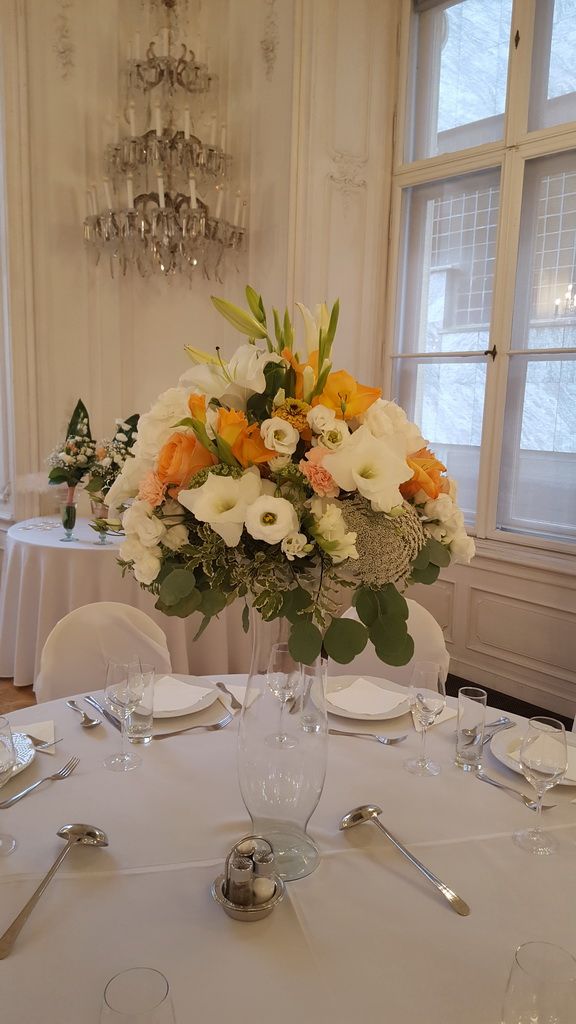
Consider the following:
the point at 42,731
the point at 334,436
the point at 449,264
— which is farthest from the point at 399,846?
the point at 449,264

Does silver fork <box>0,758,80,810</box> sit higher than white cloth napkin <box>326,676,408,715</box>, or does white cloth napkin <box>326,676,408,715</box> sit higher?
white cloth napkin <box>326,676,408,715</box>

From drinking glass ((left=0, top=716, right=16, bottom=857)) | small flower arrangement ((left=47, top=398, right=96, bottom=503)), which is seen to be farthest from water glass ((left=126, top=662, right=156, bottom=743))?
small flower arrangement ((left=47, top=398, right=96, bottom=503))

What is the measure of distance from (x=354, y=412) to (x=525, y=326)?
2.88 metres

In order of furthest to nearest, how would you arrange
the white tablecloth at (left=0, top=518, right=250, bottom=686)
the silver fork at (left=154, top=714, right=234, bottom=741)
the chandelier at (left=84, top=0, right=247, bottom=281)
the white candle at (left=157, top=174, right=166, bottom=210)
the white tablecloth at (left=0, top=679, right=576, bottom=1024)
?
the chandelier at (left=84, top=0, right=247, bottom=281) < the white candle at (left=157, top=174, right=166, bottom=210) < the white tablecloth at (left=0, top=518, right=250, bottom=686) < the silver fork at (left=154, top=714, right=234, bottom=741) < the white tablecloth at (left=0, top=679, right=576, bottom=1024)

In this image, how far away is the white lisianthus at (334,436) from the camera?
0.91 m

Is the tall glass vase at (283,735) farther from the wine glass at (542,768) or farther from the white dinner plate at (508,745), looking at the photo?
the white dinner plate at (508,745)

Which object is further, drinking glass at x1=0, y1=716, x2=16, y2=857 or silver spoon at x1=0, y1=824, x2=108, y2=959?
drinking glass at x1=0, y1=716, x2=16, y2=857

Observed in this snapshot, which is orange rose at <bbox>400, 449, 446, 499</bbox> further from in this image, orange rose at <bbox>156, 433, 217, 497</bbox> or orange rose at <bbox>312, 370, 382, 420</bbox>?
orange rose at <bbox>156, 433, 217, 497</bbox>

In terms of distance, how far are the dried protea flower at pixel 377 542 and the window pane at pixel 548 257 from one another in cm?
283

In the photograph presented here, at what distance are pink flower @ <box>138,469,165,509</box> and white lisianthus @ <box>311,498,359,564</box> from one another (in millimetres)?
222

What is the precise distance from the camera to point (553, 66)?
3.35 meters

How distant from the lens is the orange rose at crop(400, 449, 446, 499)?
1.01 meters

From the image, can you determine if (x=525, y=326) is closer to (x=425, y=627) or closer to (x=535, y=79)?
(x=535, y=79)

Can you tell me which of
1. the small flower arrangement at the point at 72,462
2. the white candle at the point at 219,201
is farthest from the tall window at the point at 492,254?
→ the small flower arrangement at the point at 72,462
